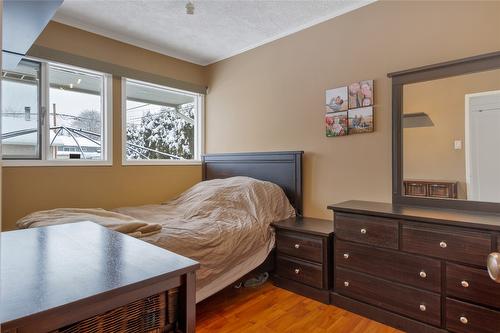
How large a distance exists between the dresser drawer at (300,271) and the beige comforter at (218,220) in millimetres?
249

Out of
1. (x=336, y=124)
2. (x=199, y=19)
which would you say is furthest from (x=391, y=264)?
(x=199, y=19)

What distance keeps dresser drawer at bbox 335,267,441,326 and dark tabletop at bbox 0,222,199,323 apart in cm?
171

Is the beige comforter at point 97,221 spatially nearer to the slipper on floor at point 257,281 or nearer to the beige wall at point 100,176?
the beige wall at point 100,176

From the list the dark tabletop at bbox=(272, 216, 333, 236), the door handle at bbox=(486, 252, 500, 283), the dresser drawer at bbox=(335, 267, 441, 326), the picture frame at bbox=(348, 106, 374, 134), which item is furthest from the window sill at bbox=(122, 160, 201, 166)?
the door handle at bbox=(486, 252, 500, 283)

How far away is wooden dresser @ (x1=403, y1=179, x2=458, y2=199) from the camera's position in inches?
84.9

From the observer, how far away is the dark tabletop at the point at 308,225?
2454 mm

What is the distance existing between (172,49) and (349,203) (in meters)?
2.74

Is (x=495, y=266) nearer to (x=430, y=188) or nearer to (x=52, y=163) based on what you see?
(x=430, y=188)

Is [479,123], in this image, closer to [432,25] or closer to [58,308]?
[432,25]

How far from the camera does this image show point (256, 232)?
2.54m

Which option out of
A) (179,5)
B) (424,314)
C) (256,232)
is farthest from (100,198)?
(424,314)

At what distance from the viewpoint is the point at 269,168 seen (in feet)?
10.8

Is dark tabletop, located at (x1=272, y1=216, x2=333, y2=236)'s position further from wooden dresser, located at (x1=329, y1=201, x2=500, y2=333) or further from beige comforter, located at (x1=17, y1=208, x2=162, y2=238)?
beige comforter, located at (x1=17, y1=208, x2=162, y2=238)

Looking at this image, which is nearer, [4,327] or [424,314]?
[4,327]
